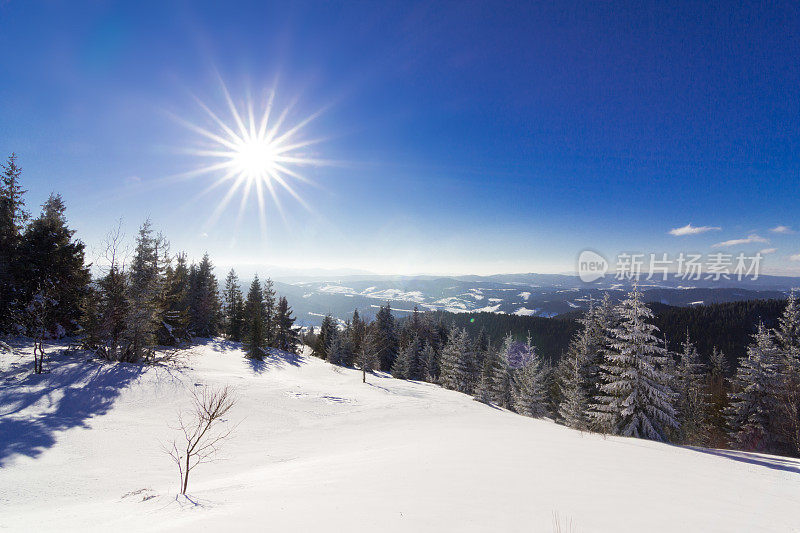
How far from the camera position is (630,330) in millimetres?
17328

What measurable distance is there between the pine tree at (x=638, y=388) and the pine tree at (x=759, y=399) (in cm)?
1008

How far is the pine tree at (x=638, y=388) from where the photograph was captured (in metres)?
16.1

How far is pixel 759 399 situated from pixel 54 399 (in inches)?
1625

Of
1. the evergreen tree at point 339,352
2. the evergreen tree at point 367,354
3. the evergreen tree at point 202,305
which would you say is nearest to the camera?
the evergreen tree at point 367,354

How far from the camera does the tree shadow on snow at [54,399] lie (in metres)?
9.61

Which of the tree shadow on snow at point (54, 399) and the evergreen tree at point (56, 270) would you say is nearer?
the tree shadow on snow at point (54, 399)

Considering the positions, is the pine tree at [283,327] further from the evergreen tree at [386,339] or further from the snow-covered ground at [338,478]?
the snow-covered ground at [338,478]

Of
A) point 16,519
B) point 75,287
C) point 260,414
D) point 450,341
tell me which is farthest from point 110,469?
point 450,341

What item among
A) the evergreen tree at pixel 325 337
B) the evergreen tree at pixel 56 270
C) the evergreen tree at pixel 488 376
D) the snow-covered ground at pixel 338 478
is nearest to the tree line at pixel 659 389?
the evergreen tree at pixel 488 376

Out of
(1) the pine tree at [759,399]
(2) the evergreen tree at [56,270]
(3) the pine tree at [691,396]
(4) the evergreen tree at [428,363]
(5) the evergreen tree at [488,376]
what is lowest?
(4) the evergreen tree at [428,363]

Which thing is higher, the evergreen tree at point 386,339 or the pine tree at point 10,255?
the pine tree at point 10,255

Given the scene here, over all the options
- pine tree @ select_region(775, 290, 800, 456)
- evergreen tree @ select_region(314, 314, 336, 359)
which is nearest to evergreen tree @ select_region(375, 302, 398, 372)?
evergreen tree @ select_region(314, 314, 336, 359)

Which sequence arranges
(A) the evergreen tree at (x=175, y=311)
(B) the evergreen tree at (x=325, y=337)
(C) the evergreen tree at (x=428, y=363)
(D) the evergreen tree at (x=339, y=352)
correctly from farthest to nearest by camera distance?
1. (B) the evergreen tree at (x=325, y=337)
2. (C) the evergreen tree at (x=428, y=363)
3. (D) the evergreen tree at (x=339, y=352)
4. (A) the evergreen tree at (x=175, y=311)

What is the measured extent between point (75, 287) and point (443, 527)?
3142cm
